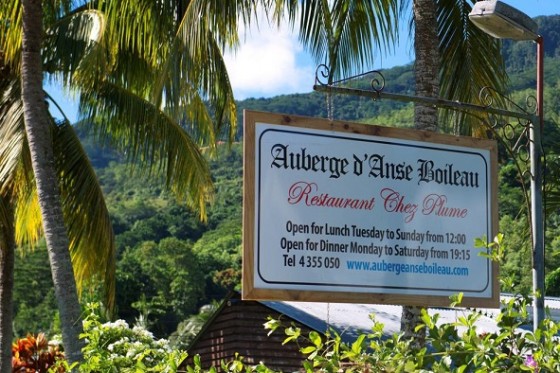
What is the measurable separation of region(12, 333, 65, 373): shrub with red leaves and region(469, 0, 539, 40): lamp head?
12.5m

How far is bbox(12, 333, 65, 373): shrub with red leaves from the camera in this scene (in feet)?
60.1

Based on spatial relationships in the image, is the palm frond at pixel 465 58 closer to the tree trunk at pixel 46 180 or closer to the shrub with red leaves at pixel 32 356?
the tree trunk at pixel 46 180

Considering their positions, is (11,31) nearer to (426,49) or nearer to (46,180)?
(46,180)

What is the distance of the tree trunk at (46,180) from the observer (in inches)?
523

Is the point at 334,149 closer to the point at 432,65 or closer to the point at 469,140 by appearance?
the point at 469,140

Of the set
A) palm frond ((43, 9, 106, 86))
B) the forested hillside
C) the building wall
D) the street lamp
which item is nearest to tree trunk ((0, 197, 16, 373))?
palm frond ((43, 9, 106, 86))

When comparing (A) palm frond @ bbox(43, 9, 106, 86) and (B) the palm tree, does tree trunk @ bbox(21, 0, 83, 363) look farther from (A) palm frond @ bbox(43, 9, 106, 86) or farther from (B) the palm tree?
(A) palm frond @ bbox(43, 9, 106, 86)

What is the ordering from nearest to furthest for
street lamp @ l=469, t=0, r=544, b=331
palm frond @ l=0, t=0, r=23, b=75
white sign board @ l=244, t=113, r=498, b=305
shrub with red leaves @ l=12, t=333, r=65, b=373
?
white sign board @ l=244, t=113, r=498, b=305, street lamp @ l=469, t=0, r=544, b=331, palm frond @ l=0, t=0, r=23, b=75, shrub with red leaves @ l=12, t=333, r=65, b=373

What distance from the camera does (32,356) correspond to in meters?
18.9

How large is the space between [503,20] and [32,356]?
13.6 metres

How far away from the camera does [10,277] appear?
53.8ft

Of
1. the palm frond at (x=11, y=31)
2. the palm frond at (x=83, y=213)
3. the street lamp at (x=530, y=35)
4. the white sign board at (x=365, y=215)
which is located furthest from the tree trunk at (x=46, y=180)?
the street lamp at (x=530, y=35)

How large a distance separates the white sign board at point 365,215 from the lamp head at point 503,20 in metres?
0.80

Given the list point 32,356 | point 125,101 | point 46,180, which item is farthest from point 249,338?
point 46,180
